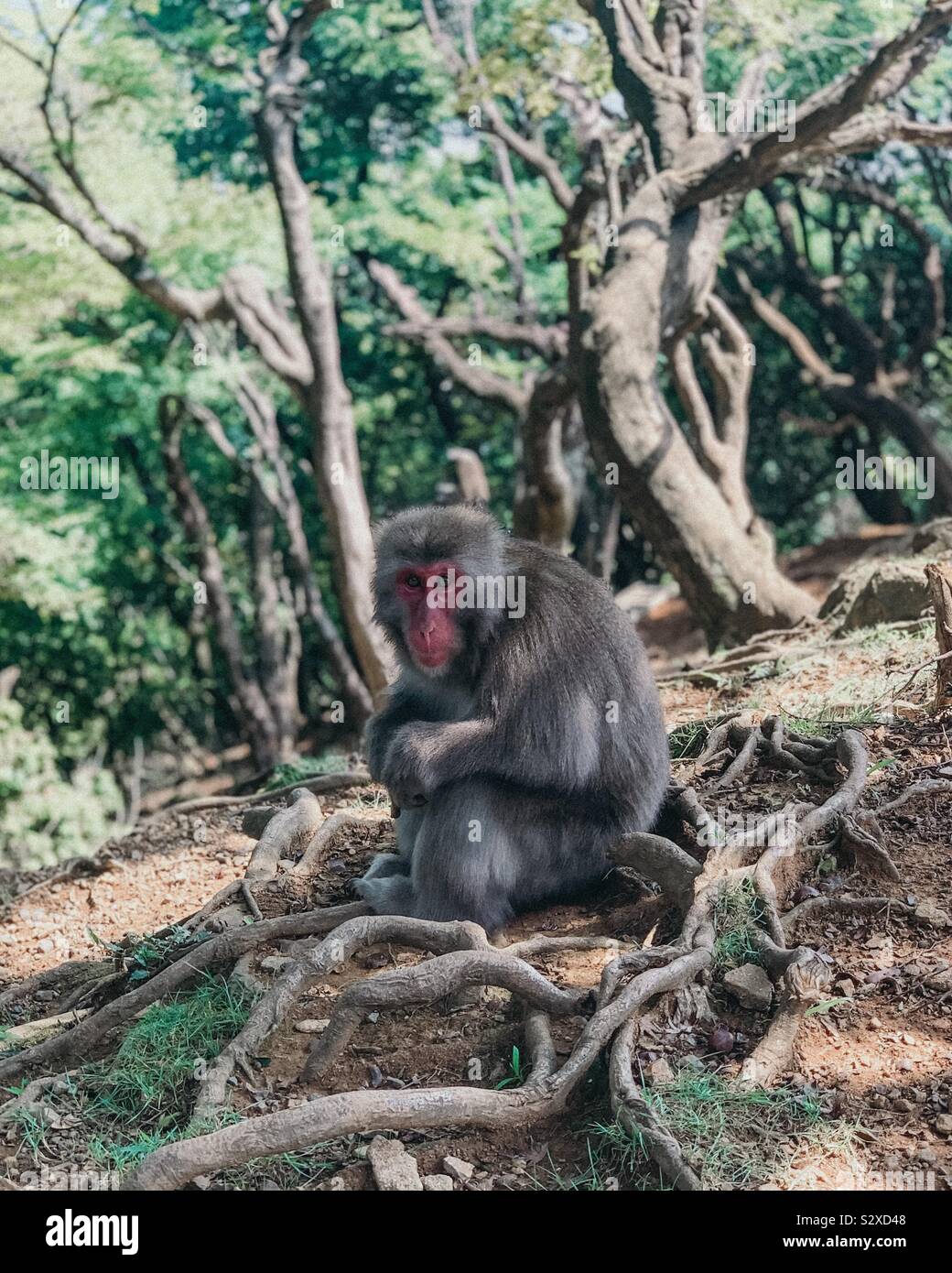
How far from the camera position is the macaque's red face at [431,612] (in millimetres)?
4504

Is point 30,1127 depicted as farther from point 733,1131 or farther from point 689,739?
point 689,739

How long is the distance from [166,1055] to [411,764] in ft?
3.90

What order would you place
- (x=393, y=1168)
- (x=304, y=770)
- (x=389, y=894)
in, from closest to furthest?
(x=393, y=1168) → (x=389, y=894) → (x=304, y=770)

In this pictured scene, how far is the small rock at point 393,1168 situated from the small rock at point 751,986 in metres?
1.14

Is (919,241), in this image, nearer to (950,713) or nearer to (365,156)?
(365,156)

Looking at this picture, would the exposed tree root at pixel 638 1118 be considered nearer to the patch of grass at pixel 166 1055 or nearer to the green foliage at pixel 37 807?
the patch of grass at pixel 166 1055

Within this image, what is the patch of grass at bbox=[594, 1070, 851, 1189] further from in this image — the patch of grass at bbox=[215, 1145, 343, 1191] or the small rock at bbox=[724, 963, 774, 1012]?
the patch of grass at bbox=[215, 1145, 343, 1191]

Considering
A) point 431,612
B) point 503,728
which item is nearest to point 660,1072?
point 503,728

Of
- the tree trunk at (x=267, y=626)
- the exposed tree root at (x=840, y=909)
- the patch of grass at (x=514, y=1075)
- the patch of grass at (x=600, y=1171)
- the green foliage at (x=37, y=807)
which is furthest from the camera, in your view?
the tree trunk at (x=267, y=626)

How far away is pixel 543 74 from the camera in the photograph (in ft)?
38.6

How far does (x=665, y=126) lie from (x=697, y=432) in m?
2.58

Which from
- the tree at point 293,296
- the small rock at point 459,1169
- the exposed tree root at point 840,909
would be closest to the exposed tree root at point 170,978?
the small rock at point 459,1169

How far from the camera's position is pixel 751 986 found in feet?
13.3

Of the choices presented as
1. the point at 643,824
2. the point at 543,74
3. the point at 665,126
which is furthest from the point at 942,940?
the point at 543,74
